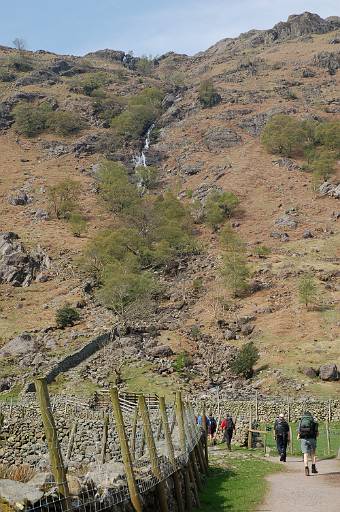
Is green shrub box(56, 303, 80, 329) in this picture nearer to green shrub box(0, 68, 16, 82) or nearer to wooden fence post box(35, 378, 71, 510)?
wooden fence post box(35, 378, 71, 510)

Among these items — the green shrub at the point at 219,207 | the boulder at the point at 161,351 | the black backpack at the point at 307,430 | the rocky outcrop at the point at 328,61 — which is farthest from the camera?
the rocky outcrop at the point at 328,61

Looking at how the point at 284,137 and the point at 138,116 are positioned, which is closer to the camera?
the point at 284,137

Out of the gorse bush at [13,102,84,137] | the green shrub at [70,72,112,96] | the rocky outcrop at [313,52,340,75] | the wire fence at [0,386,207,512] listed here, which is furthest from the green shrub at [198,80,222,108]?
the wire fence at [0,386,207,512]

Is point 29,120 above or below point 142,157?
above

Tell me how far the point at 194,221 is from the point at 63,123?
50612 mm

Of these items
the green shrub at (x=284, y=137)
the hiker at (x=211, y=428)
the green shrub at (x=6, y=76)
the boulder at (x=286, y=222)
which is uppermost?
the green shrub at (x=6, y=76)

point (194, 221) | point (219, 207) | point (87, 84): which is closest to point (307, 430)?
point (219, 207)

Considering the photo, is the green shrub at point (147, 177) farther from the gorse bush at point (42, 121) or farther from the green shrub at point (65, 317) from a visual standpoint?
the green shrub at point (65, 317)

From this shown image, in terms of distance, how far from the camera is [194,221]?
3524 inches

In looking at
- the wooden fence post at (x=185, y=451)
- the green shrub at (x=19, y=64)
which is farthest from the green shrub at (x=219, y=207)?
the green shrub at (x=19, y=64)

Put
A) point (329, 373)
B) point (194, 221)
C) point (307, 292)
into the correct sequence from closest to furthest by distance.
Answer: point (329, 373), point (307, 292), point (194, 221)

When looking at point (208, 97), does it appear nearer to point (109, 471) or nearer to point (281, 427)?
point (281, 427)

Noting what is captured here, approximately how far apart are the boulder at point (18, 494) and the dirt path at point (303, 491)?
6504 millimetres

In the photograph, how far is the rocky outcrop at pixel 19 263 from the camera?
69812 millimetres
